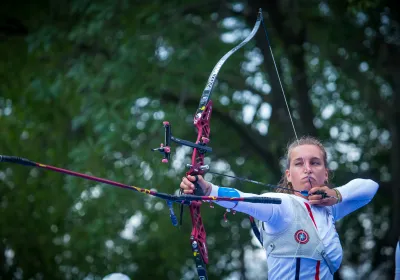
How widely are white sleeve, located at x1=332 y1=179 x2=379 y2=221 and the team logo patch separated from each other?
1.77 feet

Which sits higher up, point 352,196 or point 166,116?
point 166,116

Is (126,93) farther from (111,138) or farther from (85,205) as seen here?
(85,205)

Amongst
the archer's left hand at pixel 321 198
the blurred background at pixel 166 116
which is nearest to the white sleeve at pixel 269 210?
the archer's left hand at pixel 321 198

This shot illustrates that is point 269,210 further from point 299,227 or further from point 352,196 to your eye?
point 352,196

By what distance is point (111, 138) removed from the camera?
32.5ft

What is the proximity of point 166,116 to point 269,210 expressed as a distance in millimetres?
6077

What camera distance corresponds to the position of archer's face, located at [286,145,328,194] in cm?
449

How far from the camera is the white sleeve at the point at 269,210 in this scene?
3.90 meters

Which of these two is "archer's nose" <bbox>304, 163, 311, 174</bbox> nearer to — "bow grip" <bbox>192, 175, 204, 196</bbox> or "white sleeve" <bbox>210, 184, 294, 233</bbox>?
"white sleeve" <bbox>210, 184, 294, 233</bbox>

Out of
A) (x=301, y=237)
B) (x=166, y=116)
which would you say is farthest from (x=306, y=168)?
(x=166, y=116)

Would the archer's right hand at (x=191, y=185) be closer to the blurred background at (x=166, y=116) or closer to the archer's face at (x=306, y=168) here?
the archer's face at (x=306, y=168)

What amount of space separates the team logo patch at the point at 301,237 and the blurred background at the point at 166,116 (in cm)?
516

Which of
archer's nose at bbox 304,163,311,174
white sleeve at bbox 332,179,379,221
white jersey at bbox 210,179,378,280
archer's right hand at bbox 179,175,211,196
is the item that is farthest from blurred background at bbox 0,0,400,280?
archer's right hand at bbox 179,175,211,196

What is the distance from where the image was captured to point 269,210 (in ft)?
13.2
